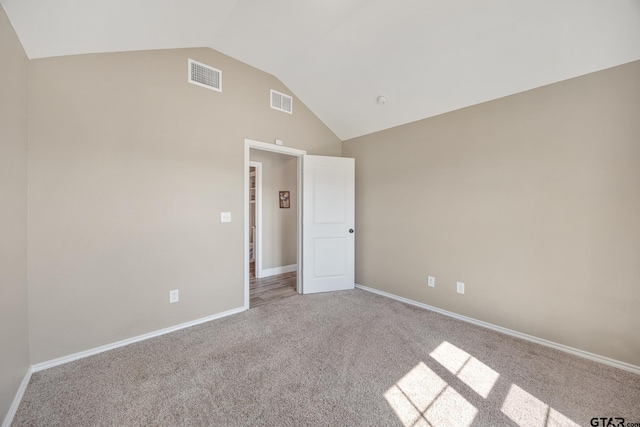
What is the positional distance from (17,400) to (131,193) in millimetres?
1518

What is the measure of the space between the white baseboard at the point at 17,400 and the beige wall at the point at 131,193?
15 centimetres

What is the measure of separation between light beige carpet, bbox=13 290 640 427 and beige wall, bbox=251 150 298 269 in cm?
222

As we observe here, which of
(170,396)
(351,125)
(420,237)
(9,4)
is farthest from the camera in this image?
(351,125)

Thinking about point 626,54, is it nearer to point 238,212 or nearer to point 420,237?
point 420,237

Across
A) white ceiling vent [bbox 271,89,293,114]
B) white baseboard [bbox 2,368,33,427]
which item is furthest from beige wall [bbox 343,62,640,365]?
white baseboard [bbox 2,368,33,427]

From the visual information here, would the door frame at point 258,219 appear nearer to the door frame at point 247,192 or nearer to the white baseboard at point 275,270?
the white baseboard at point 275,270

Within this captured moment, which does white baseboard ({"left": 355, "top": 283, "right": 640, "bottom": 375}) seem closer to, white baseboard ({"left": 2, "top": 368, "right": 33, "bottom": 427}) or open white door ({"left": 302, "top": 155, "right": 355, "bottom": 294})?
open white door ({"left": 302, "top": 155, "right": 355, "bottom": 294})

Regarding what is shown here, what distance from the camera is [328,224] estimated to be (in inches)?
144

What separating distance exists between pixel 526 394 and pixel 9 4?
393 cm

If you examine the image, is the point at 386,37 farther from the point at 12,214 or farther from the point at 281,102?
the point at 12,214

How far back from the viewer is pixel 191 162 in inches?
102

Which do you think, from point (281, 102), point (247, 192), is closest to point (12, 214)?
point (247, 192)

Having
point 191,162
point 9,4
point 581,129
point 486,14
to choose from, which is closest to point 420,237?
point 581,129

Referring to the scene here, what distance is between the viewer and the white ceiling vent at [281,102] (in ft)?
10.7
